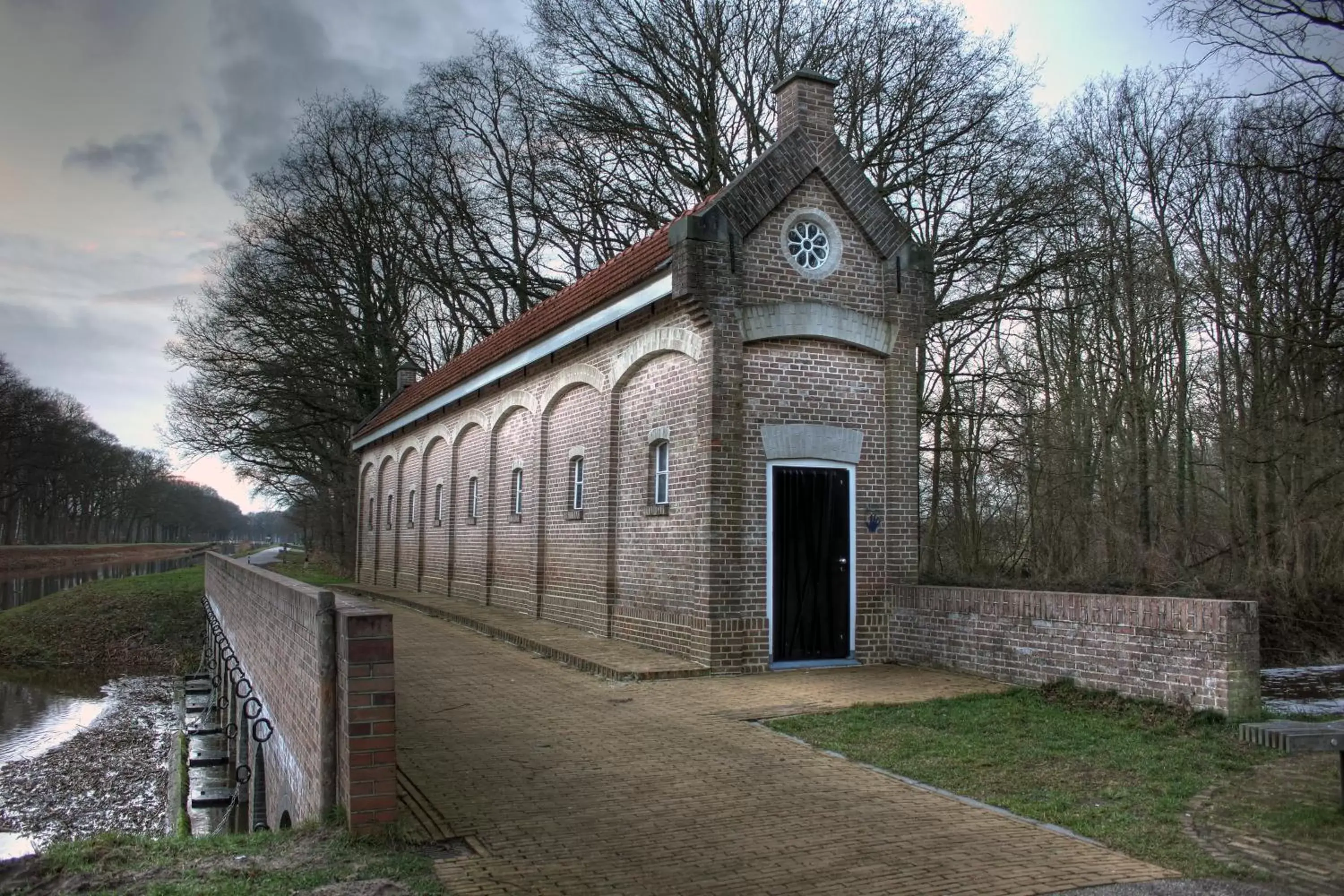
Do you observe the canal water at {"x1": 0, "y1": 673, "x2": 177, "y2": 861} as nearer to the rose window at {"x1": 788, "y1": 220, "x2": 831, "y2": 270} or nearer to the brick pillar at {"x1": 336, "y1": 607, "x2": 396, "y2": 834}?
the brick pillar at {"x1": 336, "y1": 607, "x2": 396, "y2": 834}

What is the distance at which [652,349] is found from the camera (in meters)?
13.2

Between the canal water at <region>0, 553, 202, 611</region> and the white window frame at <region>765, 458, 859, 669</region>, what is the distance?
34.4 m

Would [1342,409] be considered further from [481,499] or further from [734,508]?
[481,499]

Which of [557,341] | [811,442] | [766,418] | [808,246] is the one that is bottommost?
[811,442]

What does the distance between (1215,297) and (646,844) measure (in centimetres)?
1686

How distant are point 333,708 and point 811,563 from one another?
7240mm

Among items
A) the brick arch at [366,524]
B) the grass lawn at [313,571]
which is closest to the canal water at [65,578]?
the grass lawn at [313,571]

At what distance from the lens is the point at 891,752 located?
24.8 ft

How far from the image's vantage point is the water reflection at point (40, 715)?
16719 mm

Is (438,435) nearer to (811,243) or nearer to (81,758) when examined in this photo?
(81,758)

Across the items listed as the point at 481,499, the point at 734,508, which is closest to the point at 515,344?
the point at 481,499

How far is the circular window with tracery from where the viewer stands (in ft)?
40.9

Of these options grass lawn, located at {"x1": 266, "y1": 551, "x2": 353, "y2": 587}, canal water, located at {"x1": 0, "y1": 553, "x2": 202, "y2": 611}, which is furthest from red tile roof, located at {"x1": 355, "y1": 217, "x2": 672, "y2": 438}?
canal water, located at {"x1": 0, "y1": 553, "x2": 202, "y2": 611}

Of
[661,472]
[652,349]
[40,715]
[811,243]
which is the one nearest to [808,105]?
[811,243]
